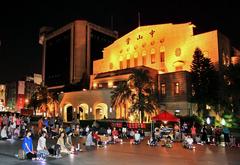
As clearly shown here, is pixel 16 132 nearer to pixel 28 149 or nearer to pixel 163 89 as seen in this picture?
pixel 28 149

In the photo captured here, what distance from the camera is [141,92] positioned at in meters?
38.4

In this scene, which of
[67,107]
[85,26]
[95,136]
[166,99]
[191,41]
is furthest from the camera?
[85,26]

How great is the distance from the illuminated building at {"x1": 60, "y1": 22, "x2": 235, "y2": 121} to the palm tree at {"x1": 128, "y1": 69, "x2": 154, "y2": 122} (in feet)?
19.6

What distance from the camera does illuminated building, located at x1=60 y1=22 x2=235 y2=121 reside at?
144 ft

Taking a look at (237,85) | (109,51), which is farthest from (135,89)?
(109,51)

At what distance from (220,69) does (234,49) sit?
35.2ft

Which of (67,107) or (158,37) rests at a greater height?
(158,37)

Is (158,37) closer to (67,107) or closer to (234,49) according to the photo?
(234,49)

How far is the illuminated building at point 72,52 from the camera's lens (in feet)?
247

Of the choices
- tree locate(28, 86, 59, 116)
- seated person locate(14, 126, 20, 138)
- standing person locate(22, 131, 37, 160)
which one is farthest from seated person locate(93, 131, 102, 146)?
tree locate(28, 86, 59, 116)

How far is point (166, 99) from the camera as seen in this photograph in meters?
44.4

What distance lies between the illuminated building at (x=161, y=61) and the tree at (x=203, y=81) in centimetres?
149

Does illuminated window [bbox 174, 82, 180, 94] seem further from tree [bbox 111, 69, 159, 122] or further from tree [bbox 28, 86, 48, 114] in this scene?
tree [bbox 28, 86, 48, 114]

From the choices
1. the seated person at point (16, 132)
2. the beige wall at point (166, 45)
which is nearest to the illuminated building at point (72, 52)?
the beige wall at point (166, 45)
